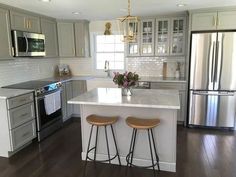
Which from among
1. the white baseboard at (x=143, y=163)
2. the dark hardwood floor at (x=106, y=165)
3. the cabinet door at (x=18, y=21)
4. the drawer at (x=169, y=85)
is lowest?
the dark hardwood floor at (x=106, y=165)

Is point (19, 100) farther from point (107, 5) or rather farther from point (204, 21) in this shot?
point (204, 21)

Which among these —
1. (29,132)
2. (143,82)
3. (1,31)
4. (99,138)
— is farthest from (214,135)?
(1,31)

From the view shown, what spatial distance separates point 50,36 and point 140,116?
307cm

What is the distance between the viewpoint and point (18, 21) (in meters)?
3.72

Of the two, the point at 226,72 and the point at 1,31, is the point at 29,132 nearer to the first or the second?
the point at 1,31

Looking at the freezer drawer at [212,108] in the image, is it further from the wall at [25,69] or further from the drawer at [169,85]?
the wall at [25,69]

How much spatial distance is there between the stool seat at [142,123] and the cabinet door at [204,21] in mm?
2400

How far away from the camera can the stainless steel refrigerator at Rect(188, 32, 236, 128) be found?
12.8 feet

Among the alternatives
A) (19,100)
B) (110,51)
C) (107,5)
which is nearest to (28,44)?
(19,100)

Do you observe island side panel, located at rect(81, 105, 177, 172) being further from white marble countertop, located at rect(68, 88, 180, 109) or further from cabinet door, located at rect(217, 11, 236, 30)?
cabinet door, located at rect(217, 11, 236, 30)

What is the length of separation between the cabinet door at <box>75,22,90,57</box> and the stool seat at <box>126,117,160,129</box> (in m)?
2.86

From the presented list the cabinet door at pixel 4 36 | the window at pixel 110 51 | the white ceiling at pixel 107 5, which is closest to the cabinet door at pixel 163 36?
the white ceiling at pixel 107 5

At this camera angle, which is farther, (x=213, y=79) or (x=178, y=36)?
(x=178, y=36)

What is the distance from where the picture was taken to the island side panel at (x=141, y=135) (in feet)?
8.77
